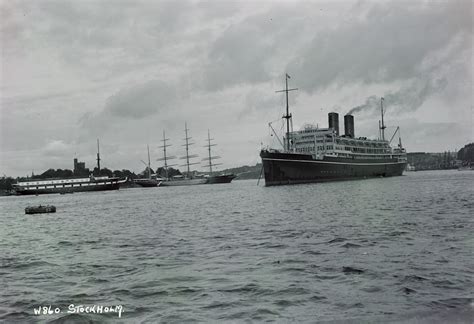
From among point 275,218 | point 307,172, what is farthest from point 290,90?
point 275,218

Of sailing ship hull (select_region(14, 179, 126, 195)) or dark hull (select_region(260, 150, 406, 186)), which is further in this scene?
sailing ship hull (select_region(14, 179, 126, 195))

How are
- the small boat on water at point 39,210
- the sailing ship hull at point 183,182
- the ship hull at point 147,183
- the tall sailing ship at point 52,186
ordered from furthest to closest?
the ship hull at point 147,183, the sailing ship hull at point 183,182, the tall sailing ship at point 52,186, the small boat on water at point 39,210

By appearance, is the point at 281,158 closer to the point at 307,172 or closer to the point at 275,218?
the point at 307,172

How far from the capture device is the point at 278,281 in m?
10.6

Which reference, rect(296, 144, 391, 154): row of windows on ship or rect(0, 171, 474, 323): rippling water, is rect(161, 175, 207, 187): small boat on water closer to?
rect(296, 144, 391, 154): row of windows on ship

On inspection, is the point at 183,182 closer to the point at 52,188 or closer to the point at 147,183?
the point at 147,183

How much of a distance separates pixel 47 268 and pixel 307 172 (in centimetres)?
6819

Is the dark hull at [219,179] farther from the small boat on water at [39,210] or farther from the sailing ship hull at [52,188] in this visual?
the small boat on water at [39,210]

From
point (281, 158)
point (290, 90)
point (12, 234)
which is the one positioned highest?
point (290, 90)

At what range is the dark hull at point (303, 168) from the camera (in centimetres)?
7525

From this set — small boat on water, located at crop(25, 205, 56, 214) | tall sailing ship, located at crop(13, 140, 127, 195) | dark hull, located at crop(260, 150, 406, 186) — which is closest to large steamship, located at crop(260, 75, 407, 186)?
dark hull, located at crop(260, 150, 406, 186)

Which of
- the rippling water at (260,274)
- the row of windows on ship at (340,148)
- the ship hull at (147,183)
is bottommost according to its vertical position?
the rippling water at (260,274)

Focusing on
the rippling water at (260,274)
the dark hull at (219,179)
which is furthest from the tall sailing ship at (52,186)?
the rippling water at (260,274)

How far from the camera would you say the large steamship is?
76.1m
